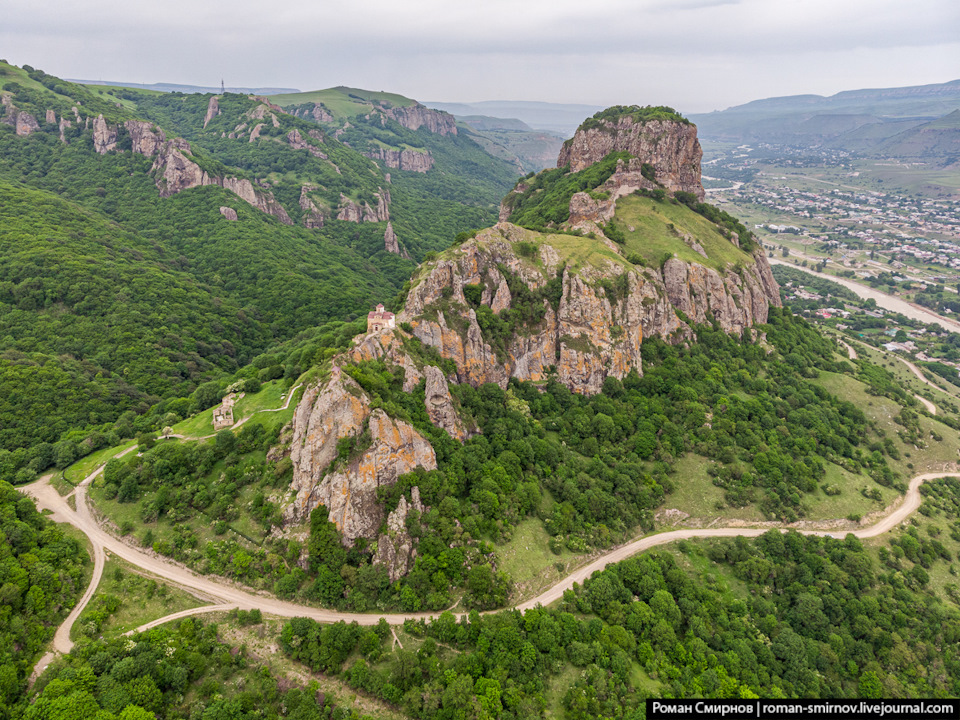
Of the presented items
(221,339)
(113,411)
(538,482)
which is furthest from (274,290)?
(538,482)

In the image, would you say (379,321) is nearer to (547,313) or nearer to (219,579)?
(547,313)

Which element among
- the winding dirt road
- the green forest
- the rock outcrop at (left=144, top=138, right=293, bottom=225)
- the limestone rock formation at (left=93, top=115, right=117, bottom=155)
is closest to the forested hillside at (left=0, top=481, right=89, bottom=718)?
the winding dirt road

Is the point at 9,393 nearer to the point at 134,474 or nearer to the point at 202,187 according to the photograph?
the point at 134,474

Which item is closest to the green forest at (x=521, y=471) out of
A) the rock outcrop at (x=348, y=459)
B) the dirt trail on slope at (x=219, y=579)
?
the dirt trail on slope at (x=219, y=579)

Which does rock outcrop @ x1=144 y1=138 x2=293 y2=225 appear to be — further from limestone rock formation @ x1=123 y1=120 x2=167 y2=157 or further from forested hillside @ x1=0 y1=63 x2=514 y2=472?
limestone rock formation @ x1=123 y1=120 x2=167 y2=157

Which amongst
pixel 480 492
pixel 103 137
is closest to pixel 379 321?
pixel 480 492

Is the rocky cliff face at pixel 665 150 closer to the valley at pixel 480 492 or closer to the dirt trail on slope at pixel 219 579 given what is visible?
the valley at pixel 480 492
